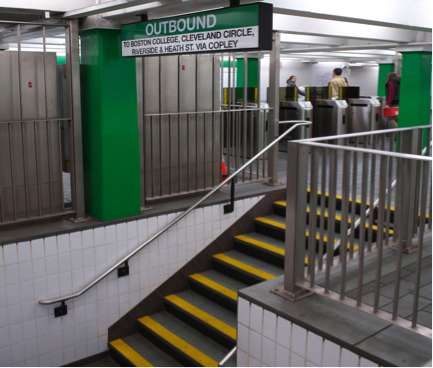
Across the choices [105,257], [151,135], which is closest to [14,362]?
[105,257]

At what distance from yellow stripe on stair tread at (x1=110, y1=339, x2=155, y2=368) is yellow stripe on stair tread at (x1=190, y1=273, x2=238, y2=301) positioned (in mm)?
975

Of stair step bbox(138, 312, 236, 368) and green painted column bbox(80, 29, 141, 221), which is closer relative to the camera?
stair step bbox(138, 312, 236, 368)

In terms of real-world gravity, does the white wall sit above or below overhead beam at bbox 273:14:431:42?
above

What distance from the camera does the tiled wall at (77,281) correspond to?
4188mm

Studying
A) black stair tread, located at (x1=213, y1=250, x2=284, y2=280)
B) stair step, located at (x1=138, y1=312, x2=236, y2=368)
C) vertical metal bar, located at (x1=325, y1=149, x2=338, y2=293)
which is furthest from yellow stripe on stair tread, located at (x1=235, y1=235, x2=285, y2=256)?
vertical metal bar, located at (x1=325, y1=149, x2=338, y2=293)

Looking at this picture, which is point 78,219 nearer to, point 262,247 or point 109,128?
point 109,128

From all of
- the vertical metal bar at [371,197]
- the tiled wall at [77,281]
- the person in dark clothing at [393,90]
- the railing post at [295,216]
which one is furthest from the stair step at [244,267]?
the person in dark clothing at [393,90]

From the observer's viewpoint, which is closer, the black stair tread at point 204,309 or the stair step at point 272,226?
the black stair tread at point 204,309

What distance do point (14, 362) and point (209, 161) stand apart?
115 inches

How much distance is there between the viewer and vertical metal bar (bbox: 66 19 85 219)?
14.6ft

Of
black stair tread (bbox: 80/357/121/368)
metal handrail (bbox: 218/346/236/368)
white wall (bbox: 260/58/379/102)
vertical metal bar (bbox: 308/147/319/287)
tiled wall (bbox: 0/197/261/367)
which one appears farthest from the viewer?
white wall (bbox: 260/58/379/102)

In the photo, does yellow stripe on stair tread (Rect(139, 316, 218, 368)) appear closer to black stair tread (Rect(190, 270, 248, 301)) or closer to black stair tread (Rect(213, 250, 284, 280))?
black stair tread (Rect(190, 270, 248, 301))

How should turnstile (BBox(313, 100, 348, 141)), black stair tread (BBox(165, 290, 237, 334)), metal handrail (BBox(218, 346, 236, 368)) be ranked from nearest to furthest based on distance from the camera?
metal handrail (BBox(218, 346, 236, 368)) → black stair tread (BBox(165, 290, 237, 334)) → turnstile (BBox(313, 100, 348, 141))

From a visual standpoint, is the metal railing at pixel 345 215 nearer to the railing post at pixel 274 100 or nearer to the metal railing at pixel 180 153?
the metal railing at pixel 180 153
